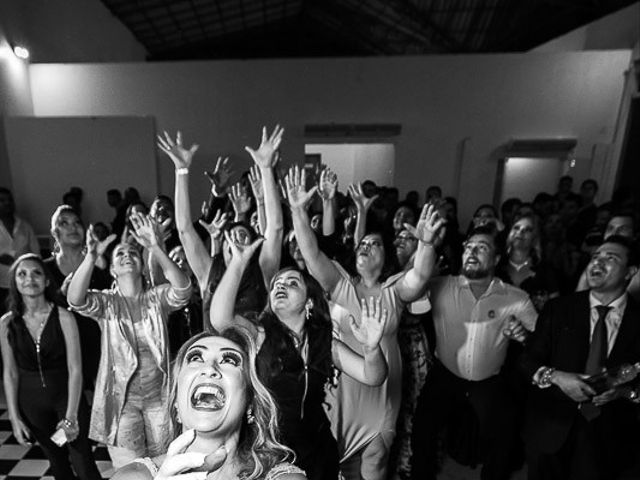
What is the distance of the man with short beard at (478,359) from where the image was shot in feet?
8.14

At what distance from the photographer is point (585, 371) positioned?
2.11 metres

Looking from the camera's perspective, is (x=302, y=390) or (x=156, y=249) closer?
(x=302, y=390)

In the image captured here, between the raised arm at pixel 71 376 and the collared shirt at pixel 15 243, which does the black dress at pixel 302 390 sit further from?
the collared shirt at pixel 15 243

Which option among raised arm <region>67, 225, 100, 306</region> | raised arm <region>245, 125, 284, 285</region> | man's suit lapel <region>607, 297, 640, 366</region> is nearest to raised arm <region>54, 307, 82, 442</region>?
raised arm <region>67, 225, 100, 306</region>

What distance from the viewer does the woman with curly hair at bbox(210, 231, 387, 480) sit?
1765mm

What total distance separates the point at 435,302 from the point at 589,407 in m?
0.97

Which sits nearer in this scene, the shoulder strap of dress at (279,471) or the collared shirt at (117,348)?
the shoulder strap of dress at (279,471)

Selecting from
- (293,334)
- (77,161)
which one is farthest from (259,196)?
(77,161)

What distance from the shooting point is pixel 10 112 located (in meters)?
7.11

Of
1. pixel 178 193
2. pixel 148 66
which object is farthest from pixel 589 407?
pixel 148 66

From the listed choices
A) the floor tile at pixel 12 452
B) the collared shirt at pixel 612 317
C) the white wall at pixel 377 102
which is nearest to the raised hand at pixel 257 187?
the collared shirt at pixel 612 317

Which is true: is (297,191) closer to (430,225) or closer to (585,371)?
(430,225)

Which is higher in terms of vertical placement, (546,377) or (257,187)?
(257,187)

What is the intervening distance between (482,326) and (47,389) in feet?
8.25
